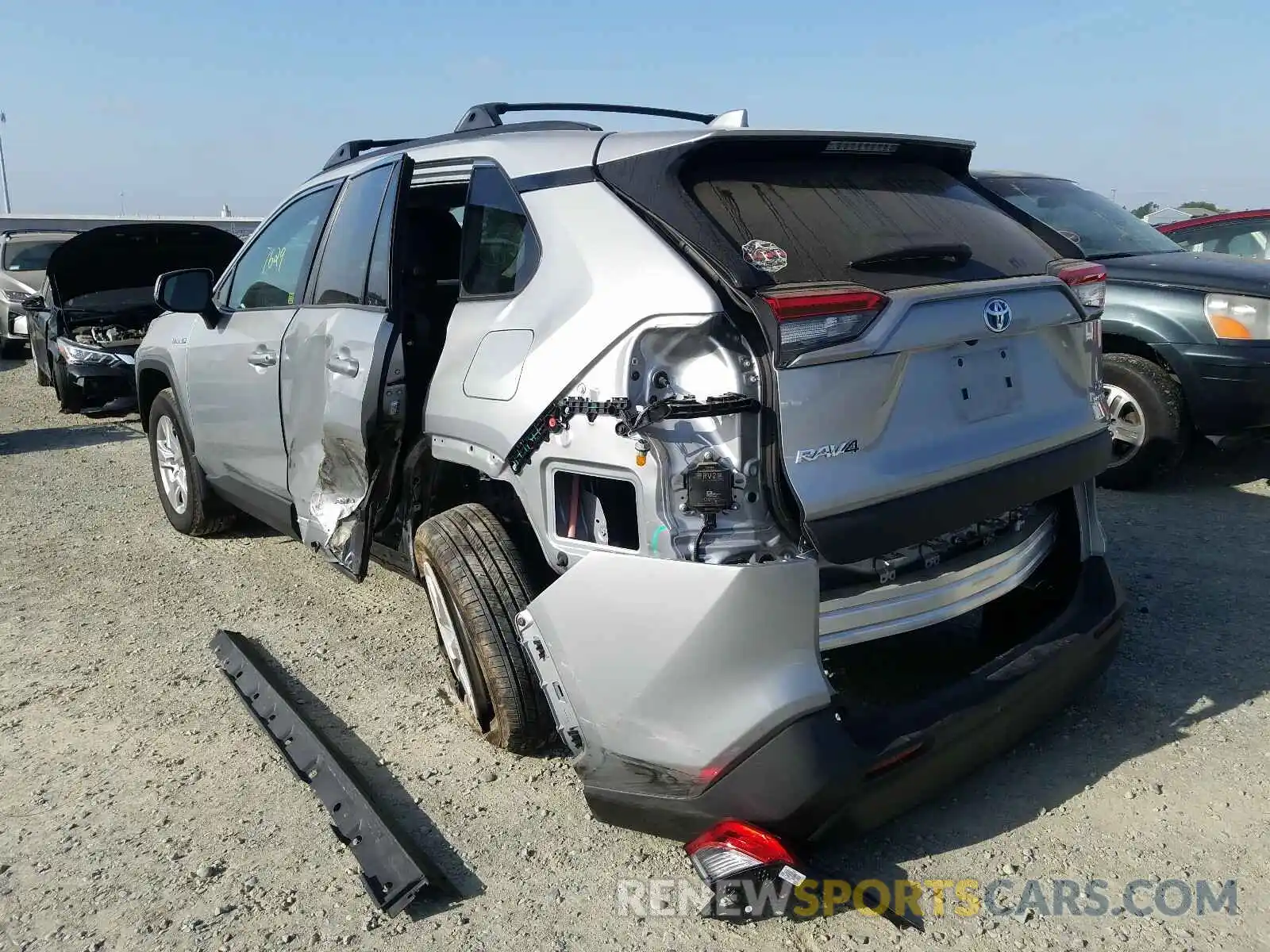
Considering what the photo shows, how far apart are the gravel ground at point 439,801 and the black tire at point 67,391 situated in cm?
537

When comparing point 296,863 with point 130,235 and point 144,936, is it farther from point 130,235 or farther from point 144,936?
point 130,235

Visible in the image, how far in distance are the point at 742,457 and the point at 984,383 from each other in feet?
2.56

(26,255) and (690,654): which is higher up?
(26,255)

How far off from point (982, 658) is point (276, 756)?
7.30 feet

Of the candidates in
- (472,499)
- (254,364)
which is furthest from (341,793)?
(254,364)

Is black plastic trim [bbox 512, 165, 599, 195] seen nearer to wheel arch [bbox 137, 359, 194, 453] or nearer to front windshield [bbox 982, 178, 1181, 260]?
wheel arch [bbox 137, 359, 194, 453]

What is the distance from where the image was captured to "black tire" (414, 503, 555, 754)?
2875 millimetres

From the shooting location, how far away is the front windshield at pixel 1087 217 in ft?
21.2

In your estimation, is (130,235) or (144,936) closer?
(144,936)

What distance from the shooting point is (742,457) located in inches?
89.4

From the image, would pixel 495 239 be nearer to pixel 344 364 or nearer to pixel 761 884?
pixel 344 364

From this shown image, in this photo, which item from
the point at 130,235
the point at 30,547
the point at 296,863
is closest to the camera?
the point at 296,863

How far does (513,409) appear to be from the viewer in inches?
105

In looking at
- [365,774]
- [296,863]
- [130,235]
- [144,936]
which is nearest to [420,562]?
[365,774]
